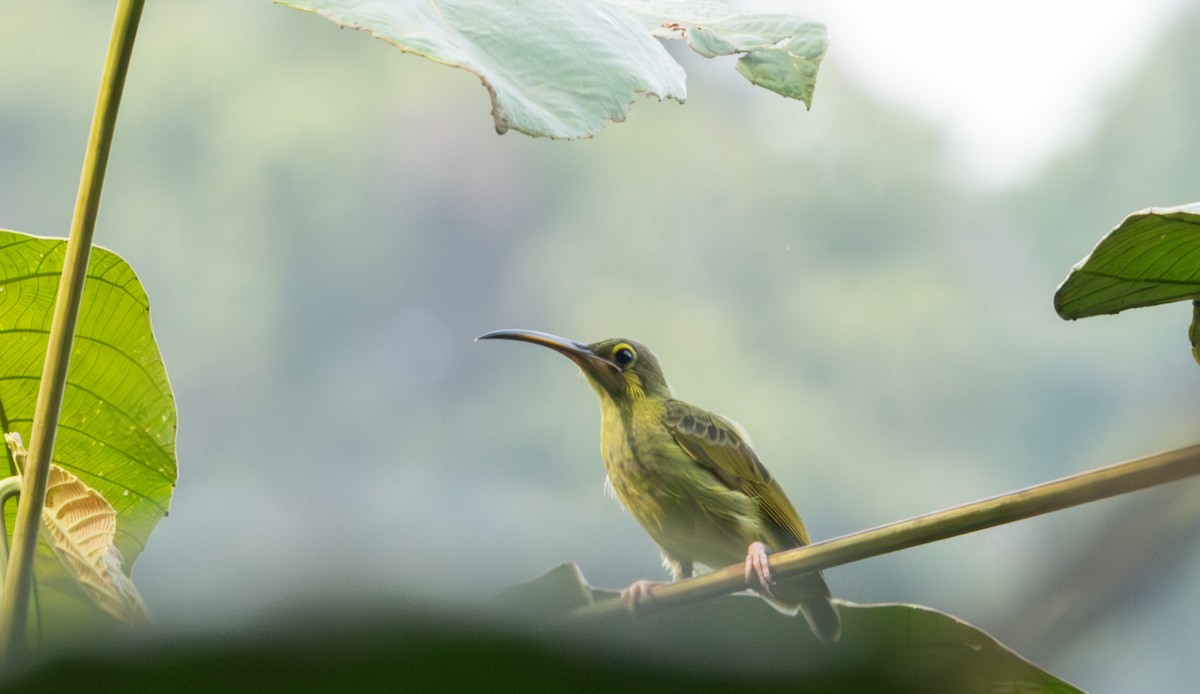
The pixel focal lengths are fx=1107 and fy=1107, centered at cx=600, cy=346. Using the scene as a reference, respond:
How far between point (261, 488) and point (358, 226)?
8.77 feet

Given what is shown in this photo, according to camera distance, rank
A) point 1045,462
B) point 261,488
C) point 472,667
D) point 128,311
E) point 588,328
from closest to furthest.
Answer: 1. point 472,667
2. point 128,311
3. point 261,488
4. point 588,328
5. point 1045,462

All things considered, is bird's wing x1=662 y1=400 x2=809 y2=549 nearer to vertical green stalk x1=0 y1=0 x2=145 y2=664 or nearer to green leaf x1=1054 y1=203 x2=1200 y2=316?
green leaf x1=1054 y1=203 x2=1200 y2=316

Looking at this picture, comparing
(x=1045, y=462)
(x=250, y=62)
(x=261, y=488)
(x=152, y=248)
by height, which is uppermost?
(x=250, y=62)

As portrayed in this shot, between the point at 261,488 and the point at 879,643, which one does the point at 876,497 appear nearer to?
the point at 261,488

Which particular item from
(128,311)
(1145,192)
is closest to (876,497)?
(1145,192)

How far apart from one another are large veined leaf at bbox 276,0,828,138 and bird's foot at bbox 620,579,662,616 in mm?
144

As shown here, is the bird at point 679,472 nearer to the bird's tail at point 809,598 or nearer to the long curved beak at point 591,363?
the long curved beak at point 591,363

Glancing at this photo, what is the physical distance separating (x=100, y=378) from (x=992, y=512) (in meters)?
0.55

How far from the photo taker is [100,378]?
691mm

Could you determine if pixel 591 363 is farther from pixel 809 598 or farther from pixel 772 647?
pixel 772 647

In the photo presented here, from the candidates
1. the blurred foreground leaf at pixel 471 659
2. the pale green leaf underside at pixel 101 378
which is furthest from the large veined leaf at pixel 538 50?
the pale green leaf underside at pixel 101 378

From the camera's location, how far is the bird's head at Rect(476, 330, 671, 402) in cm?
107

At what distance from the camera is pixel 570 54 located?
40cm

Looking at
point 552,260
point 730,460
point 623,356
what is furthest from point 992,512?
point 552,260
